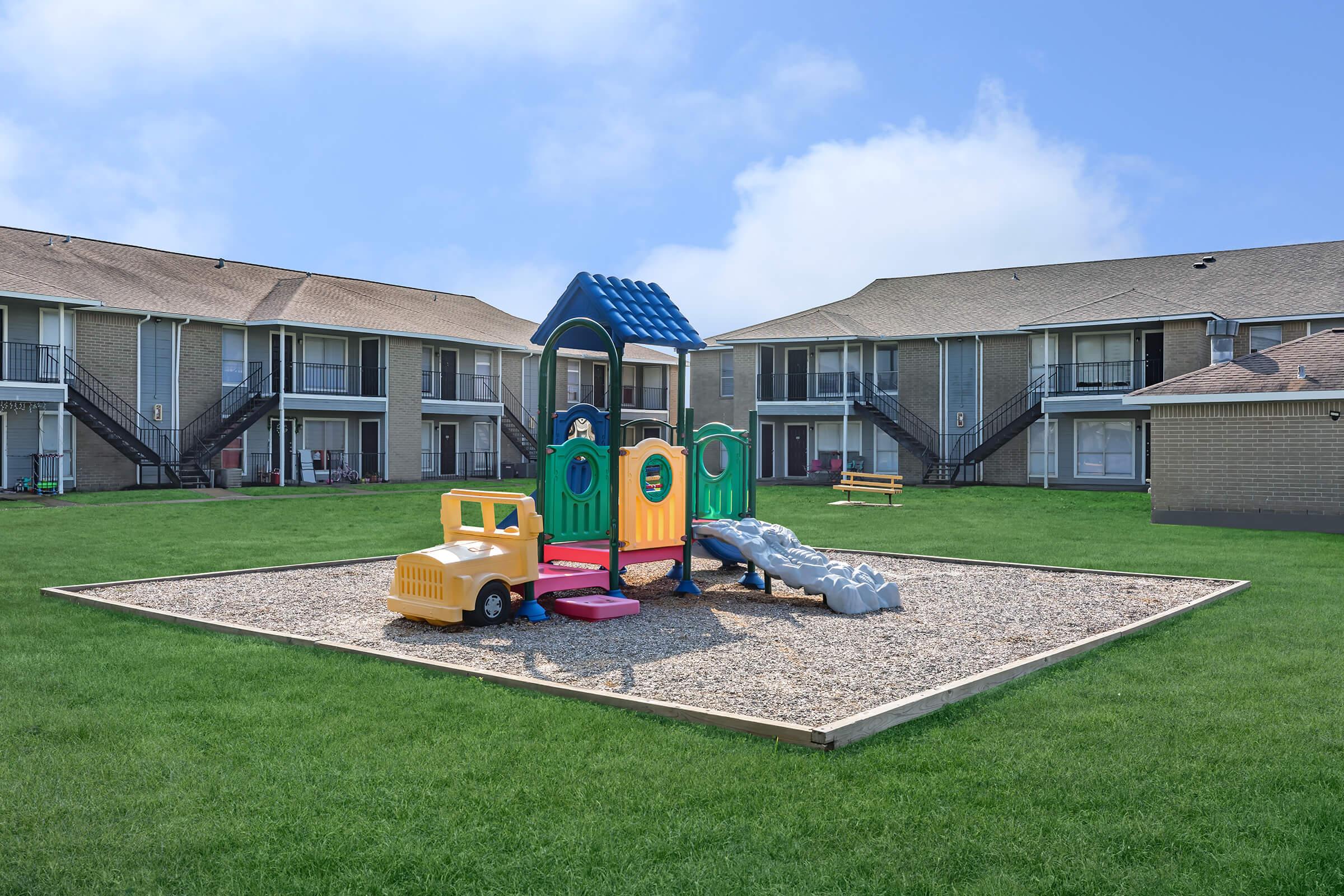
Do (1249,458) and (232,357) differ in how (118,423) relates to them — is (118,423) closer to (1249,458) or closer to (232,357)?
(232,357)

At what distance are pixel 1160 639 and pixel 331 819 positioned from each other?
729cm

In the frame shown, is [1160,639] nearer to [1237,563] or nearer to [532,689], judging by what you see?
[532,689]

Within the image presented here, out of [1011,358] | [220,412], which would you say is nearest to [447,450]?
[220,412]

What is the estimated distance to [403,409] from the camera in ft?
139

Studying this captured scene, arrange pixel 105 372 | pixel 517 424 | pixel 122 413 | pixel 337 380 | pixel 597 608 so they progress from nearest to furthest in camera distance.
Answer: pixel 597 608 → pixel 105 372 → pixel 122 413 → pixel 337 380 → pixel 517 424

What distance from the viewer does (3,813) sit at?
513cm

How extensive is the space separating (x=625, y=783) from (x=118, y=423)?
33276mm

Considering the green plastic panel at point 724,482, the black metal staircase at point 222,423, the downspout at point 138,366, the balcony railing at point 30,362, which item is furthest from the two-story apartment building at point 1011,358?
the balcony railing at point 30,362

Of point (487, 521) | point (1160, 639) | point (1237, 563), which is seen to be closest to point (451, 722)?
point (487, 521)

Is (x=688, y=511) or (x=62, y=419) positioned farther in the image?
(x=62, y=419)

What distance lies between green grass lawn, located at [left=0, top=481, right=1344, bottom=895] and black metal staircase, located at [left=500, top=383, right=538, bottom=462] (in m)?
37.3

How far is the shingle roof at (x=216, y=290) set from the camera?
34562 millimetres

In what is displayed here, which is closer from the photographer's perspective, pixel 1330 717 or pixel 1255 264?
pixel 1330 717

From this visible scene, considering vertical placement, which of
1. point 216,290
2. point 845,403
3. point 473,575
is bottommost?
point 473,575
